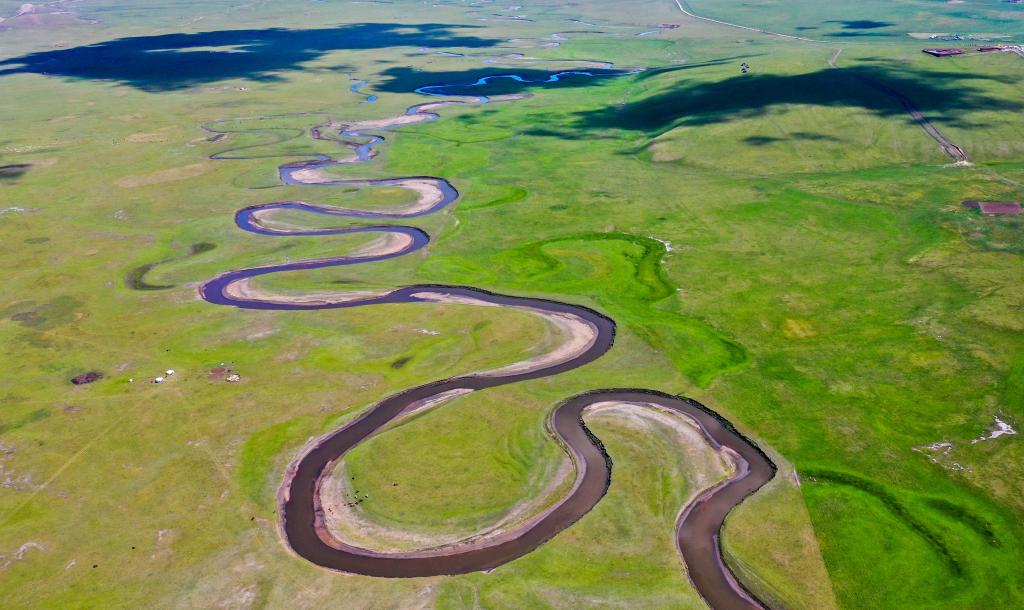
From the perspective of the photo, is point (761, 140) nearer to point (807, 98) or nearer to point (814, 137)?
point (814, 137)

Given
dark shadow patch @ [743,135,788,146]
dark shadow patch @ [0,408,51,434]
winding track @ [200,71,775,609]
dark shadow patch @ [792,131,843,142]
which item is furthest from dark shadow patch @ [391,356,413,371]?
dark shadow patch @ [792,131,843,142]

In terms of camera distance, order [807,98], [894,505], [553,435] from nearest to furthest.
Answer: [894,505] → [553,435] → [807,98]

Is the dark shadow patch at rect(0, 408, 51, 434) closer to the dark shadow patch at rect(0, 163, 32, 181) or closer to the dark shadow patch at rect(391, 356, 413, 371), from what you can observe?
the dark shadow patch at rect(391, 356, 413, 371)

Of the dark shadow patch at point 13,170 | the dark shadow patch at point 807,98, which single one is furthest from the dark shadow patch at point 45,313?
the dark shadow patch at point 807,98

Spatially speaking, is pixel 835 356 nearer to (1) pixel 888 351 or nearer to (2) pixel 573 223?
(1) pixel 888 351

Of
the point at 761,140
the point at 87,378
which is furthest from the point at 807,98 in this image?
the point at 87,378
